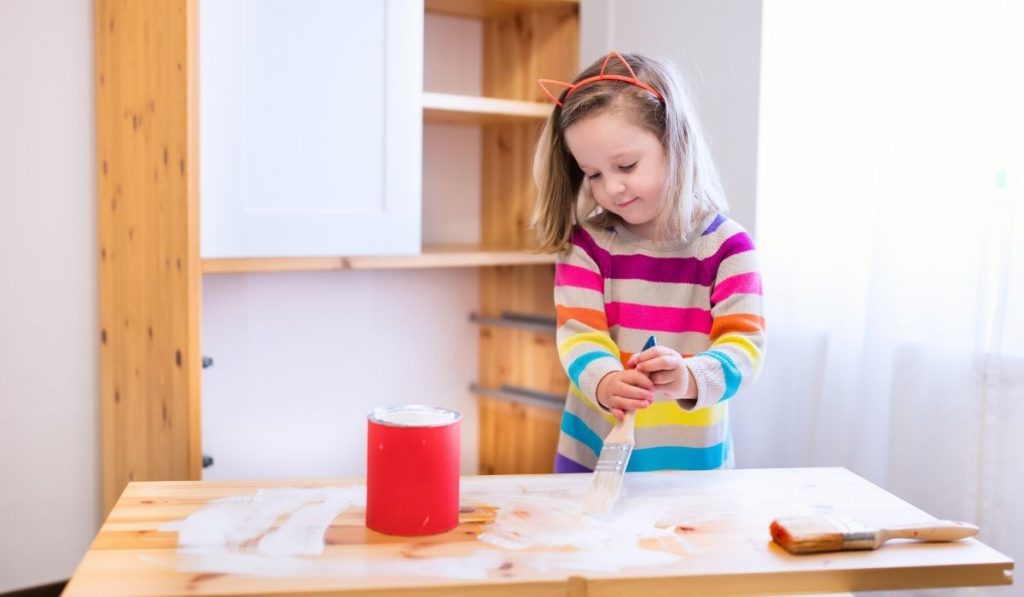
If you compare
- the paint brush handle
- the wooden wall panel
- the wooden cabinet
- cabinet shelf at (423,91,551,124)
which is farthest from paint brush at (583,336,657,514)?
the wooden wall panel

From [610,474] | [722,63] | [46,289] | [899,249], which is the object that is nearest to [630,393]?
[610,474]

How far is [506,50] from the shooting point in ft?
7.60

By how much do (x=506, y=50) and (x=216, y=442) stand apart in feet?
3.57

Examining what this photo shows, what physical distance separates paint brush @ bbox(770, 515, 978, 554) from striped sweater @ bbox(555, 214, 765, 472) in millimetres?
376

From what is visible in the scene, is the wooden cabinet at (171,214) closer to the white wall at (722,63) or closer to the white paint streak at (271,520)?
the white wall at (722,63)

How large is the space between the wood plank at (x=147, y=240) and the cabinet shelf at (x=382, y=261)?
0.10 meters

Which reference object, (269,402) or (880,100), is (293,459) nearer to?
(269,402)

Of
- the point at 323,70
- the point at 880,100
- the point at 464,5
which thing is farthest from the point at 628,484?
the point at 464,5

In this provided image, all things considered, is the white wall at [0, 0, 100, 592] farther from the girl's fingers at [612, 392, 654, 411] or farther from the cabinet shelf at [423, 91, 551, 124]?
the girl's fingers at [612, 392, 654, 411]

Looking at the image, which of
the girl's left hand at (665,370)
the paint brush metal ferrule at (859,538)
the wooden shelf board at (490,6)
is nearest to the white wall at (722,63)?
the wooden shelf board at (490,6)

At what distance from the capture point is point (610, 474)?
99 cm

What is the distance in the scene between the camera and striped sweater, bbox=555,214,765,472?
49.9 inches

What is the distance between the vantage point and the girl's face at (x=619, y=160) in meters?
1.24

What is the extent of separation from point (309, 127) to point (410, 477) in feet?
3.51
